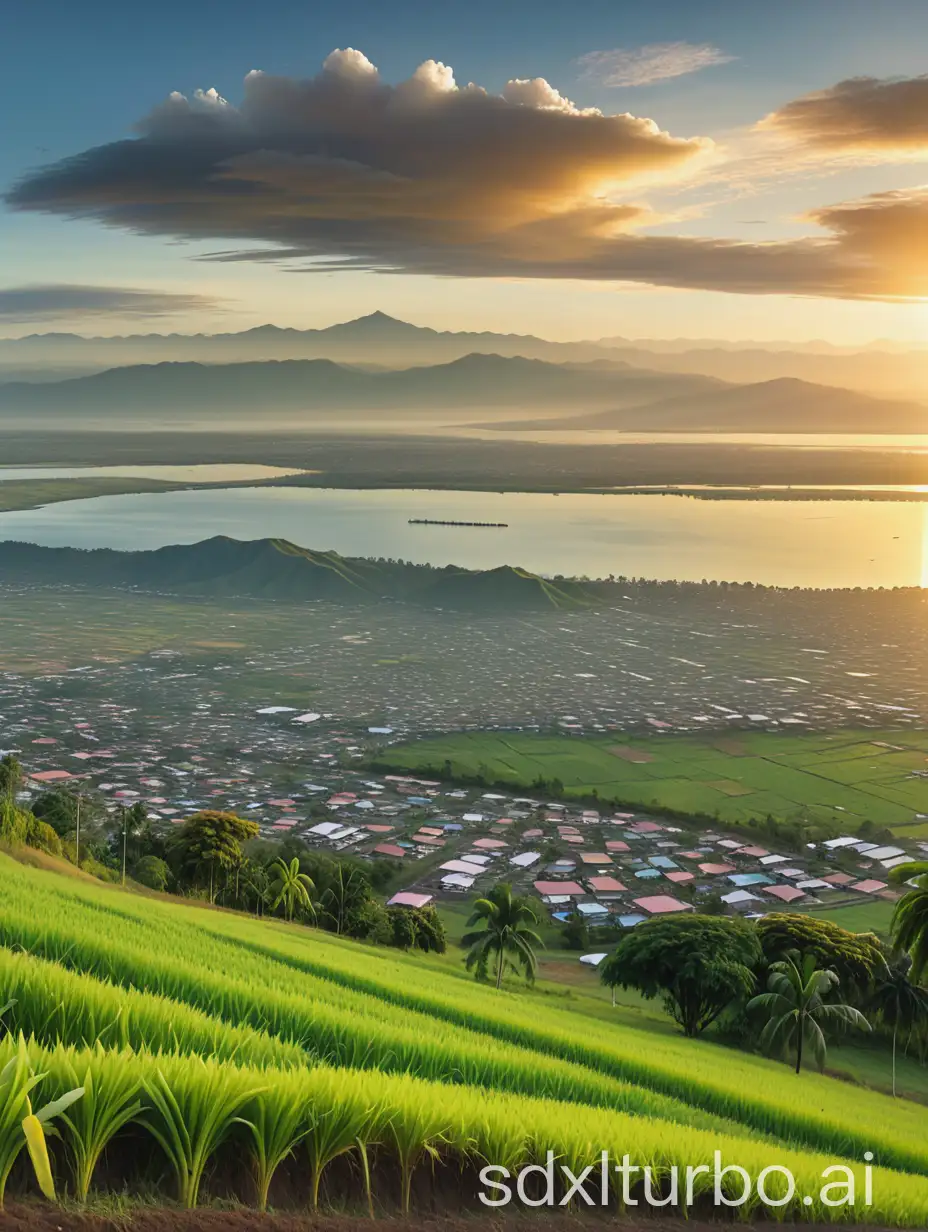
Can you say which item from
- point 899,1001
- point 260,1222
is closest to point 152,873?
point 899,1001

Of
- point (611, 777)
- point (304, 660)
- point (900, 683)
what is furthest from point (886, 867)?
point (304, 660)

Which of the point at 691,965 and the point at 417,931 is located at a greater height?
the point at 691,965

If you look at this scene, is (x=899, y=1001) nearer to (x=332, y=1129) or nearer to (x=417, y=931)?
(x=417, y=931)

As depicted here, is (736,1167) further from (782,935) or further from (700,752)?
(700,752)

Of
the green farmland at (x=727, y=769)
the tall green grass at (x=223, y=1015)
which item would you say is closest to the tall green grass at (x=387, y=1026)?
the tall green grass at (x=223, y=1015)

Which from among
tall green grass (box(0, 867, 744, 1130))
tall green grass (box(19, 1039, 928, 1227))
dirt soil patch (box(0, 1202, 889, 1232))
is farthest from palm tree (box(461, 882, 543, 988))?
dirt soil patch (box(0, 1202, 889, 1232))

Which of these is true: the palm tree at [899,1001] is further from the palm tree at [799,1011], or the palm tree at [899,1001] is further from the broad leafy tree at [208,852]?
the broad leafy tree at [208,852]
